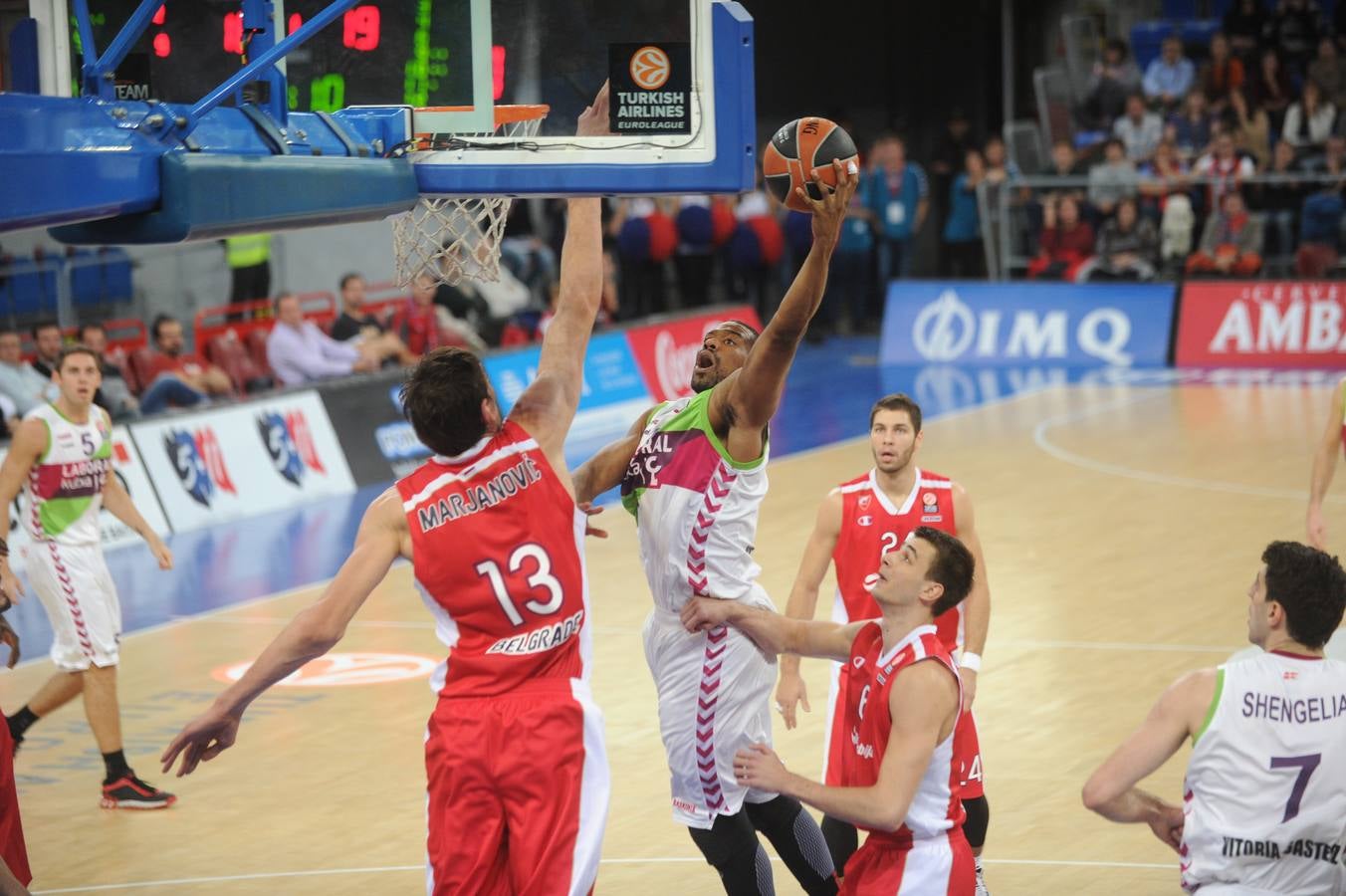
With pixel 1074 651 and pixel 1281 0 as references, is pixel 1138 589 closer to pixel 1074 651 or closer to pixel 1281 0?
pixel 1074 651

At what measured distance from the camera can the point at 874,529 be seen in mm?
7434

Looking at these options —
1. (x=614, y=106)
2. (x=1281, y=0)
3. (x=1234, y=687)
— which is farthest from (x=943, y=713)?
(x=1281, y=0)

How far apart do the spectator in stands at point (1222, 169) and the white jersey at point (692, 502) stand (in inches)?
728

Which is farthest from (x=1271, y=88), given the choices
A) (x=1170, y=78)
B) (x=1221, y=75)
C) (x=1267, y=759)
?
(x=1267, y=759)

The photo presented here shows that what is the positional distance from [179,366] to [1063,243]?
11.9m

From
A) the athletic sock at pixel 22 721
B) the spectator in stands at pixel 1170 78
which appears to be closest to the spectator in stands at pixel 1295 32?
the spectator in stands at pixel 1170 78

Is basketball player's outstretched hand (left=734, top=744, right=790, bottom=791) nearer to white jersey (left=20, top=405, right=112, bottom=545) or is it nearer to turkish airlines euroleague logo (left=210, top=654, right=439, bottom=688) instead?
white jersey (left=20, top=405, right=112, bottom=545)

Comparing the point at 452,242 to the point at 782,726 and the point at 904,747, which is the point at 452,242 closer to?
the point at 904,747

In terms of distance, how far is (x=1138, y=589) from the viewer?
12602mm

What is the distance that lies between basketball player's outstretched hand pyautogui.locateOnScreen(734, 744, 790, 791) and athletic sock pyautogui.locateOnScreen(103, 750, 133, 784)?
190 inches

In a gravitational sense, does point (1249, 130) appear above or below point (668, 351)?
above

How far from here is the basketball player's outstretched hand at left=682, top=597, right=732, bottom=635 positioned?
6.04m

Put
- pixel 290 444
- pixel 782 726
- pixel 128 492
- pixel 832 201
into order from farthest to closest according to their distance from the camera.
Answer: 1. pixel 290 444
2. pixel 128 492
3. pixel 782 726
4. pixel 832 201

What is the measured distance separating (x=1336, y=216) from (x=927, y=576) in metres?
19.3
